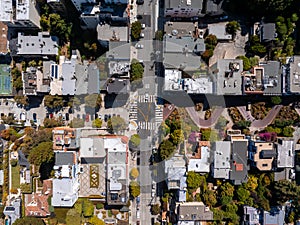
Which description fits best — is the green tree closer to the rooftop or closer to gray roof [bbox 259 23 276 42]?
the rooftop

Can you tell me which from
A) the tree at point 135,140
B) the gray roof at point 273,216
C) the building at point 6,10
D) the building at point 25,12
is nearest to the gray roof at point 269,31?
the tree at point 135,140

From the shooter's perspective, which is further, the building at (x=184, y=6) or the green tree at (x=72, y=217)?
the green tree at (x=72, y=217)

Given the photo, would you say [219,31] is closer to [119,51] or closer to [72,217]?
[119,51]

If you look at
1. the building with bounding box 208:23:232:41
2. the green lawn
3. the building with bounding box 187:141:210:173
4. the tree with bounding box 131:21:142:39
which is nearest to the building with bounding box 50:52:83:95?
the tree with bounding box 131:21:142:39

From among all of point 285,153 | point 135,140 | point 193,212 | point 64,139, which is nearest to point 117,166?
point 135,140

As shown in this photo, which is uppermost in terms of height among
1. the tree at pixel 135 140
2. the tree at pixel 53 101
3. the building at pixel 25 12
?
the building at pixel 25 12

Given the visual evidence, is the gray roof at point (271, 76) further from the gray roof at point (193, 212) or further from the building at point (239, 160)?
the gray roof at point (193, 212)
